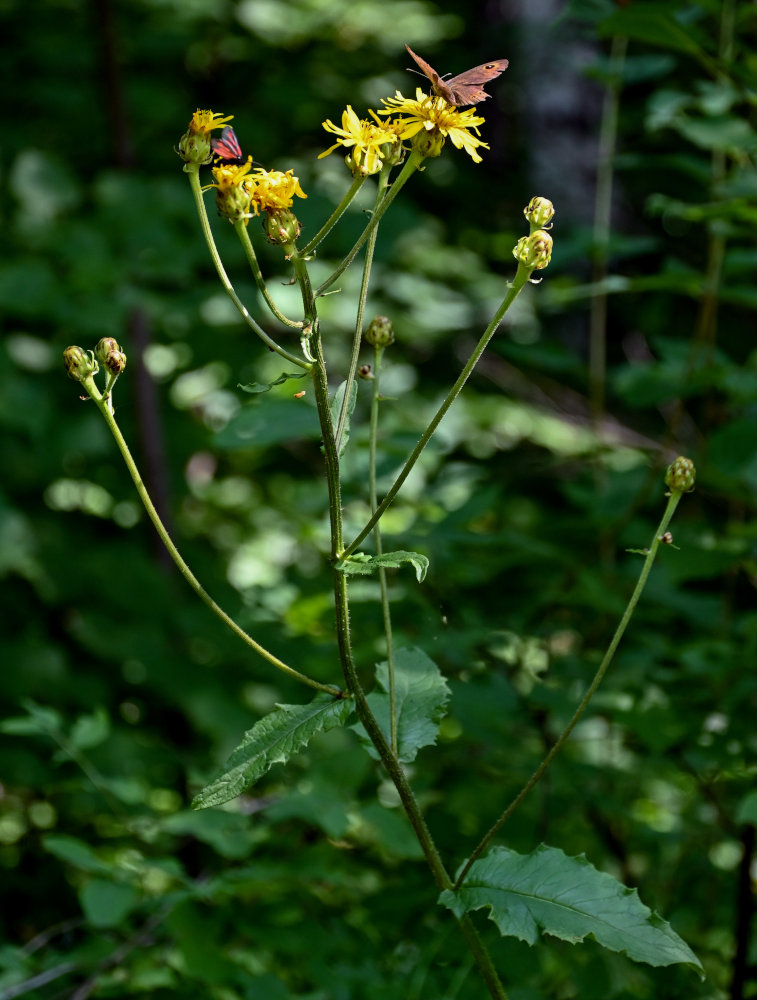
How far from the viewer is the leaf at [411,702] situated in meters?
1.01

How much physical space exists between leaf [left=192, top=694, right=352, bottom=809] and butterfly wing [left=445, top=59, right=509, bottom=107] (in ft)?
1.86

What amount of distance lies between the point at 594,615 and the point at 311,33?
260cm

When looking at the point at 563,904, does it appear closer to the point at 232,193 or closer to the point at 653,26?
the point at 232,193

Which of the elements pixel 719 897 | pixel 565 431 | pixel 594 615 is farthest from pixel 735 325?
pixel 719 897

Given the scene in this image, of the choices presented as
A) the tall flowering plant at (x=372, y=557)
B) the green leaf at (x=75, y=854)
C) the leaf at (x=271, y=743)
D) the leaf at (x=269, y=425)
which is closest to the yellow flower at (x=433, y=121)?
the tall flowering plant at (x=372, y=557)

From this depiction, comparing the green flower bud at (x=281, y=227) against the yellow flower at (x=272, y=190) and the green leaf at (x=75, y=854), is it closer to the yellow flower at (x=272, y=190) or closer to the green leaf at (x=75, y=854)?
the yellow flower at (x=272, y=190)

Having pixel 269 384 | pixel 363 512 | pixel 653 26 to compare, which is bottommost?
pixel 363 512

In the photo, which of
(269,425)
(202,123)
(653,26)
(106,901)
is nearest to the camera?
(202,123)

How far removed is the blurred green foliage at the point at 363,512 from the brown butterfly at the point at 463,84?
1.98 ft

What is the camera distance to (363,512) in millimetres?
2338

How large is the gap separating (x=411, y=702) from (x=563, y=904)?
0.89 ft

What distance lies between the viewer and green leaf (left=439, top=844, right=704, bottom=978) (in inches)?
32.9

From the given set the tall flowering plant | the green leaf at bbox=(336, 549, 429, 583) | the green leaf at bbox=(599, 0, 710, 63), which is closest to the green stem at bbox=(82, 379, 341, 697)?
the tall flowering plant

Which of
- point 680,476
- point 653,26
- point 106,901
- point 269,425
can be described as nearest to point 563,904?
point 680,476
